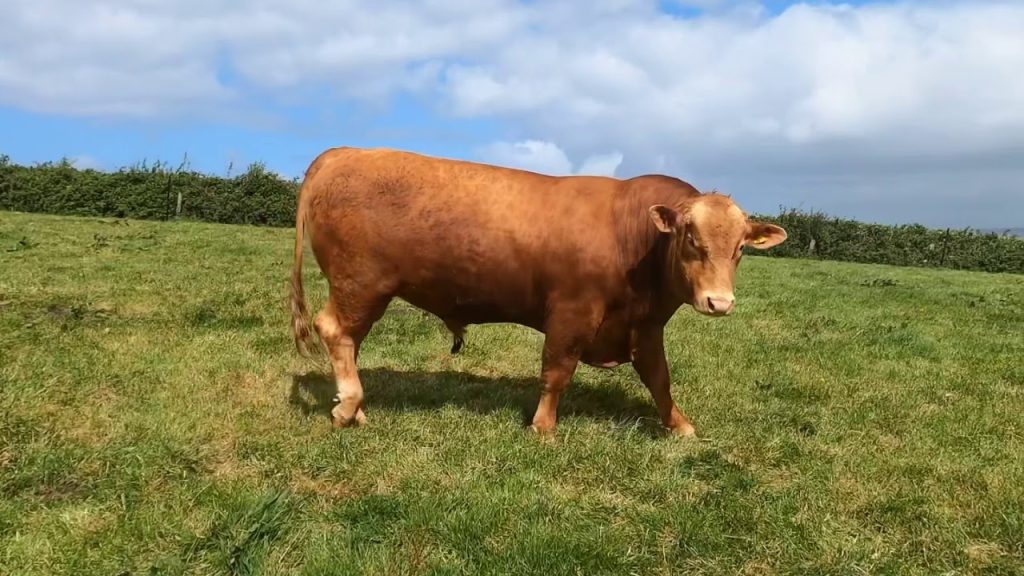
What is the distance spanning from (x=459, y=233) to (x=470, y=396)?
66.8 inches

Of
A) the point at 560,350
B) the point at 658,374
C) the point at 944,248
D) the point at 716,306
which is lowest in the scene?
the point at 658,374

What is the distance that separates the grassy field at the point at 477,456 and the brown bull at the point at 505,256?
60cm

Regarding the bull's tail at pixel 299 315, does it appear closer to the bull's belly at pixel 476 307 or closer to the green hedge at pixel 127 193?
the bull's belly at pixel 476 307

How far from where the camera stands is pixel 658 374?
5.59 meters

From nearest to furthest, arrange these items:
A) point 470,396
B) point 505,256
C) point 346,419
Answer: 1. point 505,256
2. point 346,419
3. point 470,396

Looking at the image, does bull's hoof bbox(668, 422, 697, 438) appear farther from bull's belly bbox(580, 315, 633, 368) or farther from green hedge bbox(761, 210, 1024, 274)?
green hedge bbox(761, 210, 1024, 274)

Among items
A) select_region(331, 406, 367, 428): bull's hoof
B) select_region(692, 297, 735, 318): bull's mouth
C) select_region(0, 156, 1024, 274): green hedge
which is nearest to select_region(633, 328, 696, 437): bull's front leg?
select_region(692, 297, 735, 318): bull's mouth

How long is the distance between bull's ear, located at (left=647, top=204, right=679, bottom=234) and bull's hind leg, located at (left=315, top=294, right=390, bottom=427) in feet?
6.77

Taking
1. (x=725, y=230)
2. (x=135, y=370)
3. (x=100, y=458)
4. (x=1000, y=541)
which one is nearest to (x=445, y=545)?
(x=100, y=458)

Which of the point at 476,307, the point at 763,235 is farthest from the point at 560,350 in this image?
the point at 763,235

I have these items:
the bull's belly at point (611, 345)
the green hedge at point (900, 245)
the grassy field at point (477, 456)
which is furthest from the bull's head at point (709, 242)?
the green hedge at point (900, 245)

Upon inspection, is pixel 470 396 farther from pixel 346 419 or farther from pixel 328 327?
pixel 328 327

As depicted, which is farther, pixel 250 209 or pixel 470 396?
pixel 250 209

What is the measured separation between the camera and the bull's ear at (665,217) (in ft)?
15.5
